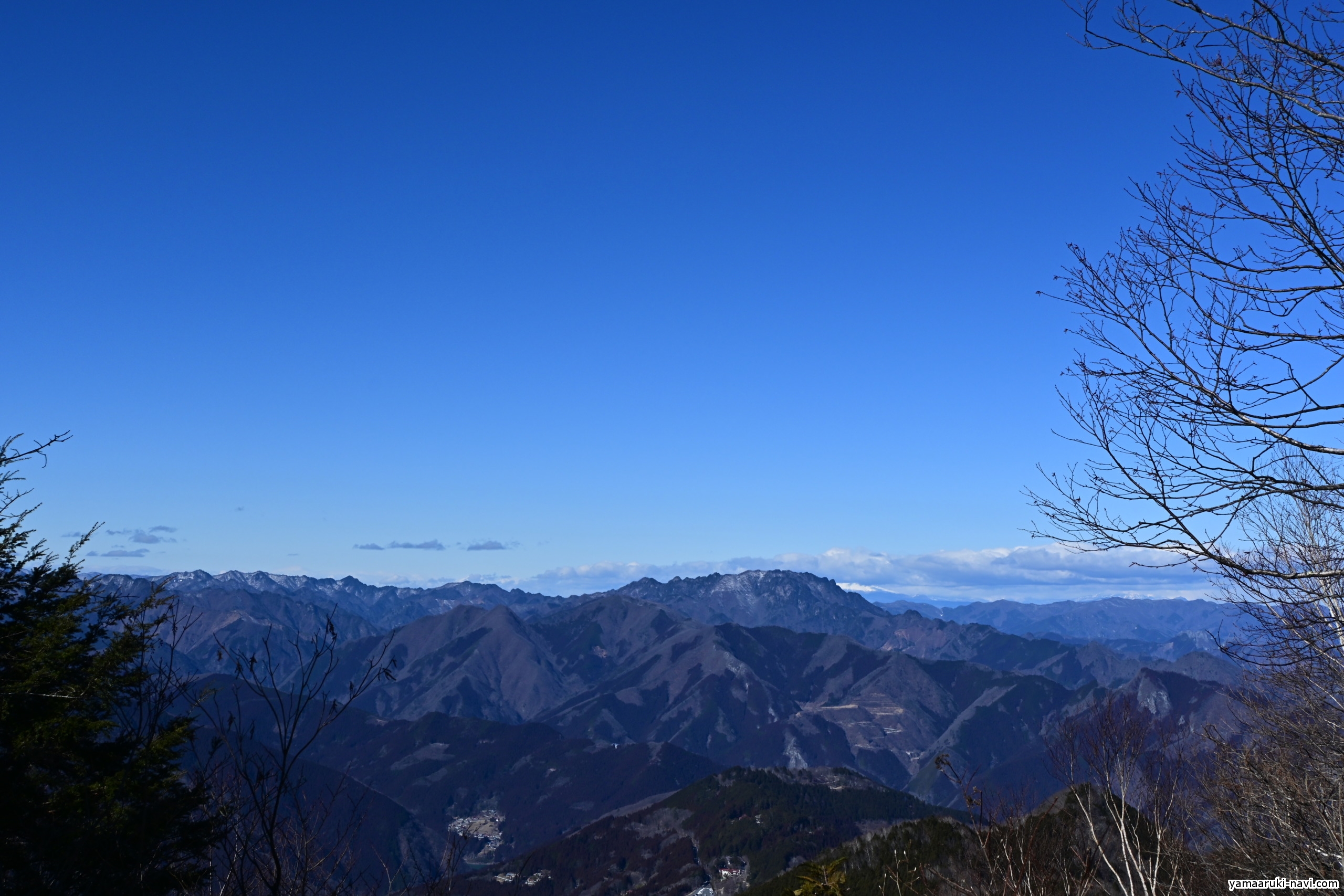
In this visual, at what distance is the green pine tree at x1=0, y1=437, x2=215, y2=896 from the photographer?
1641 centimetres

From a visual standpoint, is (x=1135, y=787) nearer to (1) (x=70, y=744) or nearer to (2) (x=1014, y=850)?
Result: (2) (x=1014, y=850)

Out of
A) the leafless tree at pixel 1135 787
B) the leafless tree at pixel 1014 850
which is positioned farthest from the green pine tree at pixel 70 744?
the leafless tree at pixel 1135 787

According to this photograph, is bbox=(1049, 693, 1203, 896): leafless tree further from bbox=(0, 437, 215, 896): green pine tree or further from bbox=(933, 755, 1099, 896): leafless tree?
bbox=(0, 437, 215, 896): green pine tree

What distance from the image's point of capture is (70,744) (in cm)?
2697

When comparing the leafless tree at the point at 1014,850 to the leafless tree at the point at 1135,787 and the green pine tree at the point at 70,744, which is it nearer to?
the leafless tree at the point at 1135,787

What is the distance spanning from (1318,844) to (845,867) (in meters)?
128

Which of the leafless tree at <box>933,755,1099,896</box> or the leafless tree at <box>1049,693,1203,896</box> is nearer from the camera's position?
the leafless tree at <box>933,755,1099,896</box>

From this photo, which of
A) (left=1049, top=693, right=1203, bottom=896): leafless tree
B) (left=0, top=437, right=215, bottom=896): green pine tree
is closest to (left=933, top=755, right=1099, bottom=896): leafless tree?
(left=1049, top=693, right=1203, bottom=896): leafless tree

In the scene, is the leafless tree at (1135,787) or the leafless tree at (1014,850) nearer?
the leafless tree at (1014,850)

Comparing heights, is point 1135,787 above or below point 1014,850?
above

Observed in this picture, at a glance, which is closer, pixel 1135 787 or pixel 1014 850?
pixel 1135 787

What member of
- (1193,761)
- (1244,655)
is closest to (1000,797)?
(1244,655)

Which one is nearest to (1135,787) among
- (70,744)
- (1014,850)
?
(1014,850)

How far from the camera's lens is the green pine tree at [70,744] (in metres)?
16.4
